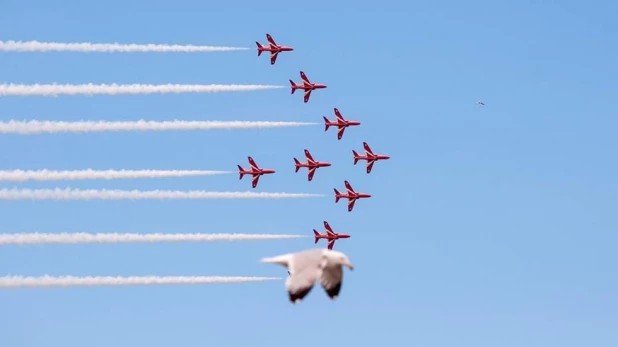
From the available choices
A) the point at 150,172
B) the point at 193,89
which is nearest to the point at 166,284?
the point at 150,172

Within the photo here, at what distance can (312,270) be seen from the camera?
11206 cm

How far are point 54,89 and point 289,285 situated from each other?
62.6m

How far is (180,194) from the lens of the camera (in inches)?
6826

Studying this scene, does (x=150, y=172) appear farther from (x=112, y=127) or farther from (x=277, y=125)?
(x=277, y=125)

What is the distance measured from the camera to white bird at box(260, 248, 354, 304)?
109438 mm

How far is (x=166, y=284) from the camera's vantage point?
6211 inches

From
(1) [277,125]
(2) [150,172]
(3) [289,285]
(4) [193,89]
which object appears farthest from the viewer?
(1) [277,125]

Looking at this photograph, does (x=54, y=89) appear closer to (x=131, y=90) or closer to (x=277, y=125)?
(x=131, y=90)

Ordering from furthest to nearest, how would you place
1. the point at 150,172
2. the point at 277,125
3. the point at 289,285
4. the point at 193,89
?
the point at 277,125 → the point at 193,89 → the point at 150,172 → the point at 289,285

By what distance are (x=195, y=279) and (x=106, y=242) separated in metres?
10.1

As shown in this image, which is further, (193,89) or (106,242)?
(193,89)

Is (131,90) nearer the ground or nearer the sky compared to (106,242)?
nearer the sky

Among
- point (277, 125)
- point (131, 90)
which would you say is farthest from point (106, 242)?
point (277, 125)

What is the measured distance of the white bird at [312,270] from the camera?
4309 inches
